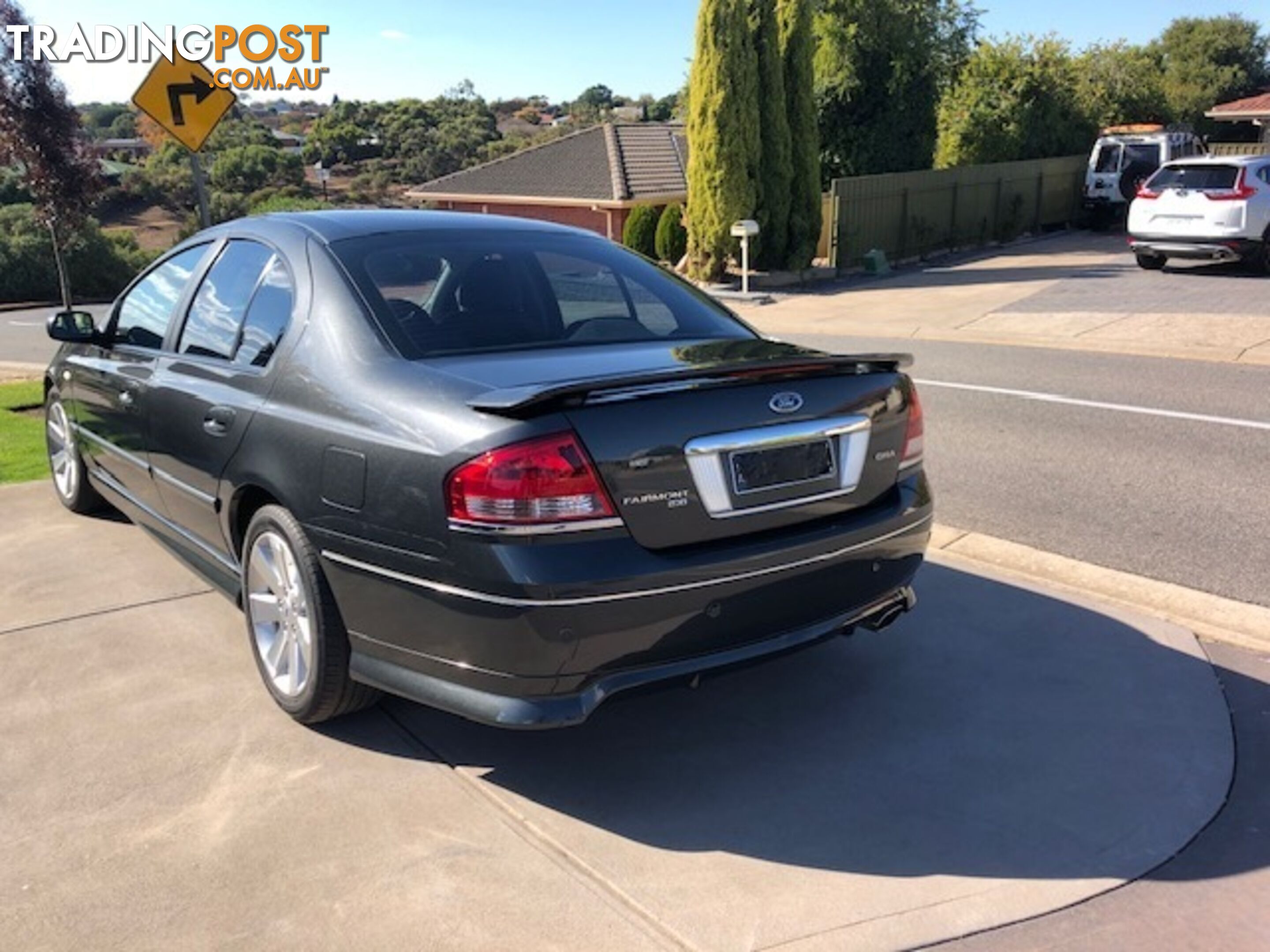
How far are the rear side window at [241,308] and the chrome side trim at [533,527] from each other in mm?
1294

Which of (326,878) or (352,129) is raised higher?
(352,129)

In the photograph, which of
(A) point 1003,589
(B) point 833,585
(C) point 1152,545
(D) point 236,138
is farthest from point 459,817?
(D) point 236,138

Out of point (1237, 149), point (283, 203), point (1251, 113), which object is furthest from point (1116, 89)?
point (283, 203)

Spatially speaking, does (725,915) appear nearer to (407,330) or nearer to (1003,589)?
(407,330)

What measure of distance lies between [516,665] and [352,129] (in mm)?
75041

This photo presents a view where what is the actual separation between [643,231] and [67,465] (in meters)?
19.3

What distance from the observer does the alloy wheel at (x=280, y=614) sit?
3455 mm

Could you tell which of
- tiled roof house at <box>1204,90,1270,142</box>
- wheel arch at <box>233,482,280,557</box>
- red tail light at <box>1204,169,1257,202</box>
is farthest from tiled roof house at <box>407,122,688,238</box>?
wheel arch at <box>233,482,280,557</box>

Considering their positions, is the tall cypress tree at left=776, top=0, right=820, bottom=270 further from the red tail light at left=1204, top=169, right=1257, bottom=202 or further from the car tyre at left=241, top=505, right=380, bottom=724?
the car tyre at left=241, top=505, right=380, bottom=724

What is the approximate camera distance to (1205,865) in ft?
9.33

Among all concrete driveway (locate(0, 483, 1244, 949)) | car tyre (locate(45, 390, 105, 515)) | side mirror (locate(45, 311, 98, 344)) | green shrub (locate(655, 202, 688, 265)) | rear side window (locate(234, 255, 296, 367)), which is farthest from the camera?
green shrub (locate(655, 202, 688, 265))

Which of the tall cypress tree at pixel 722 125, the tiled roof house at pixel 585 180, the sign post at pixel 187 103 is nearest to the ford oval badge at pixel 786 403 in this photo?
the sign post at pixel 187 103

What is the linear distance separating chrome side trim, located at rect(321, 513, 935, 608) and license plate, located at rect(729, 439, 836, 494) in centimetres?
23

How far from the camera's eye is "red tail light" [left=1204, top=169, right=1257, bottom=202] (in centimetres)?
1577
